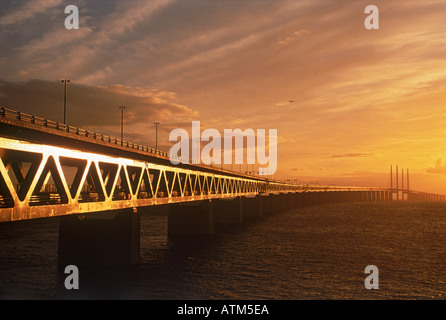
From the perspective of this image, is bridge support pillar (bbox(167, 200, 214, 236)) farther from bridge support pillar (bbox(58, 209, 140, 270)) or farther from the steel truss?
bridge support pillar (bbox(58, 209, 140, 270))

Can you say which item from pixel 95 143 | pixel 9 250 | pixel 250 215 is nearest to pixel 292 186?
pixel 250 215

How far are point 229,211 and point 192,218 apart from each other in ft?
108

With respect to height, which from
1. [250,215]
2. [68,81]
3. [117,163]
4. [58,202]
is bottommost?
[250,215]

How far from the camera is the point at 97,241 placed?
1658 inches

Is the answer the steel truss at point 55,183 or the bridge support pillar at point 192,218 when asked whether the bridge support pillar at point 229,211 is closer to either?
the bridge support pillar at point 192,218

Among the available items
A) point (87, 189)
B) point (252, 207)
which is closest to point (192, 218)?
point (87, 189)

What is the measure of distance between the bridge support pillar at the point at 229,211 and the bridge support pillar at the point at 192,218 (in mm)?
30211

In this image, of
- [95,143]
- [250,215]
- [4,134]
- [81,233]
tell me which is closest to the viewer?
A: [4,134]

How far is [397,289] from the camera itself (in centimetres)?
3675

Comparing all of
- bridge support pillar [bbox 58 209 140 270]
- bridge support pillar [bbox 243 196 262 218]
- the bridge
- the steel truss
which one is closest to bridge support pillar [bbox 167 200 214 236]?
the bridge

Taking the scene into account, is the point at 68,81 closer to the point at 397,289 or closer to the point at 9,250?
the point at 9,250

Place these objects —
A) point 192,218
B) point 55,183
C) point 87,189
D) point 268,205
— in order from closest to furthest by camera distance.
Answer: point 55,183 → point 87,189 → point 192,218 → point 268,205

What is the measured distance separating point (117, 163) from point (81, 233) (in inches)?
343

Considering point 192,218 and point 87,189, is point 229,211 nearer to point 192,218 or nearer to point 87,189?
point 192,218
